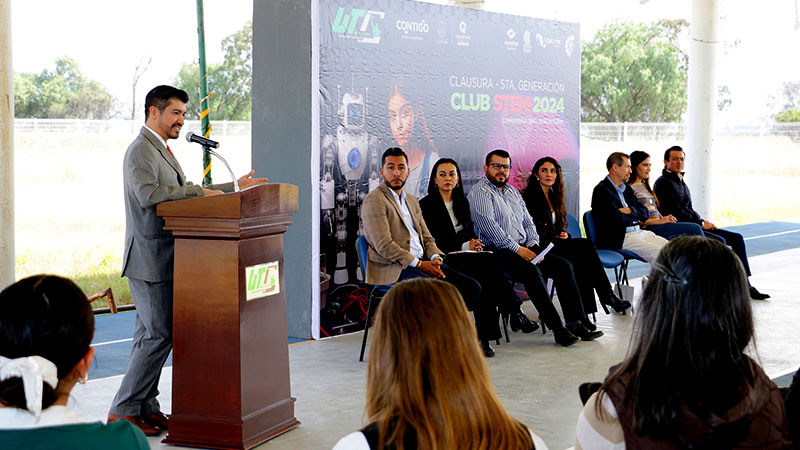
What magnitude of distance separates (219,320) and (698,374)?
245cm

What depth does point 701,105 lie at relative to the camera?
10.8 meters

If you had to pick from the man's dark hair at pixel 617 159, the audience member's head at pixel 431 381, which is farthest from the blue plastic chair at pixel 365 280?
the audience member's head at pixel 431 381

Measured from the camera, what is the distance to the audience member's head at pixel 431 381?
1.55 meters

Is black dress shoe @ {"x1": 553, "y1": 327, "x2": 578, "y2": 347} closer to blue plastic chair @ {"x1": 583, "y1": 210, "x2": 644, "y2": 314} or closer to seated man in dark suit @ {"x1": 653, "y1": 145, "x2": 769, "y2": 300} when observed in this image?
blue plastic chair @ {"x1": 583, "y1": 210, "x2": 644, "y2": 314}

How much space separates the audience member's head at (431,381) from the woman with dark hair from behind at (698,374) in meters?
0.31

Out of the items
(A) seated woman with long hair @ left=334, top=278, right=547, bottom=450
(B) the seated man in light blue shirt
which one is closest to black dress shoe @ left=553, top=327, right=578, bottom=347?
(B) the seated man in light blue shirt

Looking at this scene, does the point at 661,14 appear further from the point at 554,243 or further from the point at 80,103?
the point at 554,243

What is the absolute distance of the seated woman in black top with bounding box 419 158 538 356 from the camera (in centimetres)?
580

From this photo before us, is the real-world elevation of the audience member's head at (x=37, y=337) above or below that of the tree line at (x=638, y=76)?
below

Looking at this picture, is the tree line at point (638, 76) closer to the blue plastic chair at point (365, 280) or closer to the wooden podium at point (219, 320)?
the blue plastic chair at point (365, 280)

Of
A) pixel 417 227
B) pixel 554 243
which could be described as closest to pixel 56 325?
pixel 417 227

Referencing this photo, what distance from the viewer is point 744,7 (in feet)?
80.8

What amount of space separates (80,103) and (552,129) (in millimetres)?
7111

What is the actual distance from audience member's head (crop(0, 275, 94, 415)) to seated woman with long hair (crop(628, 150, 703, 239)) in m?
6.55
